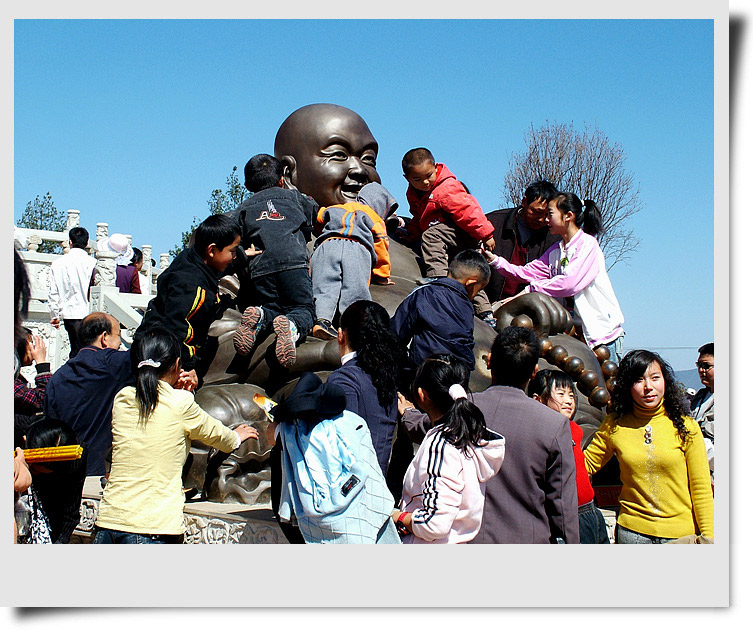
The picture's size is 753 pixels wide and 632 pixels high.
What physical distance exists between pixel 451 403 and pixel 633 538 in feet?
3.30

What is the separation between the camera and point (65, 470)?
3.29m

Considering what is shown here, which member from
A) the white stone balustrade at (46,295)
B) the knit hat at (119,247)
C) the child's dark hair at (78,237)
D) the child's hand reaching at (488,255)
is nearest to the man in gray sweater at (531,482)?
the child's hand reaching at (488,255)

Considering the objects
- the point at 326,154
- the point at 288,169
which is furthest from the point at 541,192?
the point at 288,169

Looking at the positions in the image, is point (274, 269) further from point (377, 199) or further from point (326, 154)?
point (326, 154)

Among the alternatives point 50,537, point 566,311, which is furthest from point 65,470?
point 566,311

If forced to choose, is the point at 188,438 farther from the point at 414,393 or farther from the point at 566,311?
the point at 566,311

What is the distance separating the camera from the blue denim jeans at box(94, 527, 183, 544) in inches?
131

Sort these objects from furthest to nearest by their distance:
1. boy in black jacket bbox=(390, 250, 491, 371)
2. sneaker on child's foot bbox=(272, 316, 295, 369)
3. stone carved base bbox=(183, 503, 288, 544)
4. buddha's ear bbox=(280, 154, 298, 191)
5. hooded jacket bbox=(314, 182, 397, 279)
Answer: buddha's ear bbox=(280, 154, 298, 191), hooded jacket bbox=(314, 182, 397, 279), sneaker on child's foot bbox=(272, 316, 295, 369), boy in black jacket bbox=(390, 250, 491, 371), stone carved base bbox=(183, 503, 288, 544)

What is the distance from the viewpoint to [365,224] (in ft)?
18.2

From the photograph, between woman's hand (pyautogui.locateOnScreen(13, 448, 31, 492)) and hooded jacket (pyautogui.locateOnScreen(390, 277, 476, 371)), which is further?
hooded jacket (pyautogui.locateOnScreen(390, 277, 476, 371))

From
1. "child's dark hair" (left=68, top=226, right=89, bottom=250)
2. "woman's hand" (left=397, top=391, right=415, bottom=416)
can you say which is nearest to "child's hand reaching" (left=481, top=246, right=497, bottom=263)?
"woman's hand" (left=397, top=391, right=415, bottom=416)

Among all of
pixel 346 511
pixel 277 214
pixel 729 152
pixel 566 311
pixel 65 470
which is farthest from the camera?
pixel 566 311

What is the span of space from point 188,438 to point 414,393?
96 centimetres

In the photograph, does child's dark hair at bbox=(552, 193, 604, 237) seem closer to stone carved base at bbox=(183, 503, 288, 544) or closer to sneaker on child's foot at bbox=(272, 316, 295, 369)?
sneaker on child's foot at bbox=(272, 316, 295, 369)
